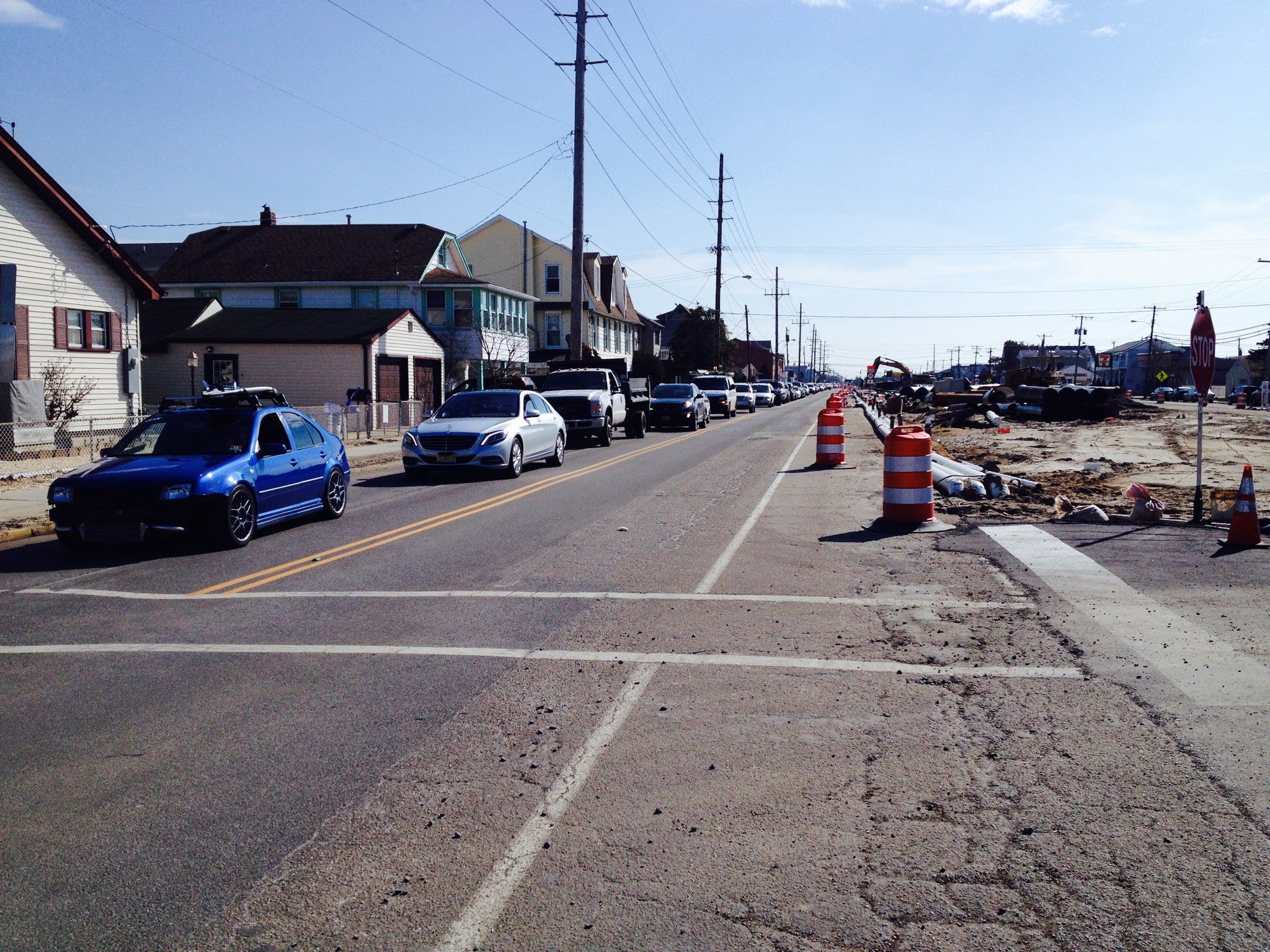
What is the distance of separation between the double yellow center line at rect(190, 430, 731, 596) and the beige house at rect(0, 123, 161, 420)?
494 inches

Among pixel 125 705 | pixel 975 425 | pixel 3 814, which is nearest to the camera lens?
pixel 3 814

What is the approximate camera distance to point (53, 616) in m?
8.00

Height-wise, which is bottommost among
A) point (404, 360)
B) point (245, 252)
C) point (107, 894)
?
point (107, 894)

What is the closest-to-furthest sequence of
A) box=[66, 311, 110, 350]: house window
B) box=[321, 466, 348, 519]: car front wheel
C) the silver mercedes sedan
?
box=[321, 466, 348, 519]: car front wheel
the silver mercedes sedan
box=[66, 311, 110, 350]: house window

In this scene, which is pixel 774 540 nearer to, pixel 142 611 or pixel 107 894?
pixel 142 611

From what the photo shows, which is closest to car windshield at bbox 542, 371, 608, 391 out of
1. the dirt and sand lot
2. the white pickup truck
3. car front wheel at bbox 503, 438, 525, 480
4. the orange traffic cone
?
the white pickup truck

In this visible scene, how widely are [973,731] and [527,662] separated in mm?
2697

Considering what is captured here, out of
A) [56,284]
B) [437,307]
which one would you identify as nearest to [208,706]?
[56,284]

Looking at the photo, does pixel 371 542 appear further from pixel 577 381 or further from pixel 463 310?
pixel 463 310

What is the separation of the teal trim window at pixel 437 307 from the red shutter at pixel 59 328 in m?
23.6

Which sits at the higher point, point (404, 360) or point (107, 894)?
point (404, 360)

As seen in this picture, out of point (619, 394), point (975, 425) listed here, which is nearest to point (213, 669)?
point (619, 394)

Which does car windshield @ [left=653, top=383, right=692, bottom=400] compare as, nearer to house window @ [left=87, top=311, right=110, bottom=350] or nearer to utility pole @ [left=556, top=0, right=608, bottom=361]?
utility pole @ [left=556, top=0, right=608, bottom=361]

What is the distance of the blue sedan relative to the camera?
1049 cm
